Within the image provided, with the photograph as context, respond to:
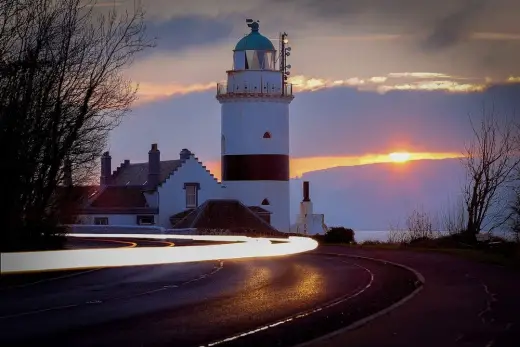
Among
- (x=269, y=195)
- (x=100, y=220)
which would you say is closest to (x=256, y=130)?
(x=269, y=195)

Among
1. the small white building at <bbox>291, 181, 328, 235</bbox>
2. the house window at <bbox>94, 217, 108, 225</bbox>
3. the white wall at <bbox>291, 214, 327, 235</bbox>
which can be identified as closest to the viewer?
the white wall at <bbox>291, 214, 327, 235</bbox>

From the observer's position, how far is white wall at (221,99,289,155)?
7525cm

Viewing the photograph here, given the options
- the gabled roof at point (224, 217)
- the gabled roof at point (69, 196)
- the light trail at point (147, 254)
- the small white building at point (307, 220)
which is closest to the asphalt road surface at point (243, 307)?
the light trail at point (147, 254)

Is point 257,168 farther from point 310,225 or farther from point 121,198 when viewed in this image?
point 121,198

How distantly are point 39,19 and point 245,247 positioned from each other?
1497 cm

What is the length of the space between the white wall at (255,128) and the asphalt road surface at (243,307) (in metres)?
40.0

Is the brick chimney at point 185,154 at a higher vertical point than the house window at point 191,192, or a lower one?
higher

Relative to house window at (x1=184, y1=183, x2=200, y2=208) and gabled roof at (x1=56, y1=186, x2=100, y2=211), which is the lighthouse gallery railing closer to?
house window at (x1=184, y1=183, x2=200, y2=208)

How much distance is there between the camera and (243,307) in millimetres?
21609

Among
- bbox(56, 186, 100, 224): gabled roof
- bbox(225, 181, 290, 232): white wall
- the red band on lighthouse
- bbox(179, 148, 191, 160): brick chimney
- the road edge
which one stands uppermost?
bbox(179, 148, 191, 160): brick chimney

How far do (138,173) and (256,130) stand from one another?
15061mm

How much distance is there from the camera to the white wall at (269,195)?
2931 inches

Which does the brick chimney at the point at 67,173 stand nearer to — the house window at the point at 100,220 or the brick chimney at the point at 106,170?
the house window at the point at 100,220

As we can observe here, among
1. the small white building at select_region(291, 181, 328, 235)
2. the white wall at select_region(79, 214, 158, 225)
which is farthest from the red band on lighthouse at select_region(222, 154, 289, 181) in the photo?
the white wall at select_region(79, 214, 158, 225)
